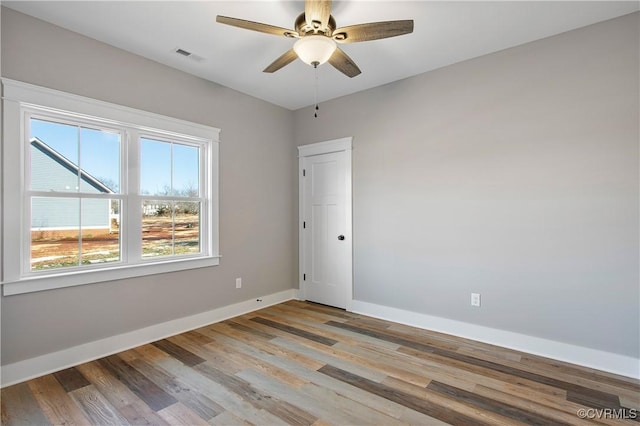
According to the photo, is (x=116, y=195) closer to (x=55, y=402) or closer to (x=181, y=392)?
(x=55, y=402)

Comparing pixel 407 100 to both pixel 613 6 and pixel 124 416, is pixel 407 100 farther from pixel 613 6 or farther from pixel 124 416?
pixel 124 416

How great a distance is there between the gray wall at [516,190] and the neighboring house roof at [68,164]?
2.80m

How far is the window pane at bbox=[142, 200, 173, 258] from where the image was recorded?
125 inches

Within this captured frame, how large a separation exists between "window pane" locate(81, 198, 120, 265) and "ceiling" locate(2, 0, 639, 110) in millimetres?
1487

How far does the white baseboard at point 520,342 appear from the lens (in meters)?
2.47

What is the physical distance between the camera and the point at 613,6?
2359 millimetres

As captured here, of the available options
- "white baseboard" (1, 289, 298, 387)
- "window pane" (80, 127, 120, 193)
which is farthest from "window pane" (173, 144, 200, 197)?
"white baseboard" (1, 289, 298, 387)

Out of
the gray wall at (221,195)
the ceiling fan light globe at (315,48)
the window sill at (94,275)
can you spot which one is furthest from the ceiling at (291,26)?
the window sill at (94,275)

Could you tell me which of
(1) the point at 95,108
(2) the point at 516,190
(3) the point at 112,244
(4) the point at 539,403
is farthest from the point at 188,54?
(4) the point at 539,403

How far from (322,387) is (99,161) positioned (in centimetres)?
276

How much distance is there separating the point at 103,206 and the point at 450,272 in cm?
348

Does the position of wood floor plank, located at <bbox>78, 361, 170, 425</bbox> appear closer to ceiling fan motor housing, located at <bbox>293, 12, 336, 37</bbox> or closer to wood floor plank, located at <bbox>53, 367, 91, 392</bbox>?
wood floor plank, located at <bbox>53, 367, 91, 392</bbox>

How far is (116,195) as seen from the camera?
295cm

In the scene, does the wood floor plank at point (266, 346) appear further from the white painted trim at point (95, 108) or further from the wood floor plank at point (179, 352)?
the white painted trim at point (95, 108)
